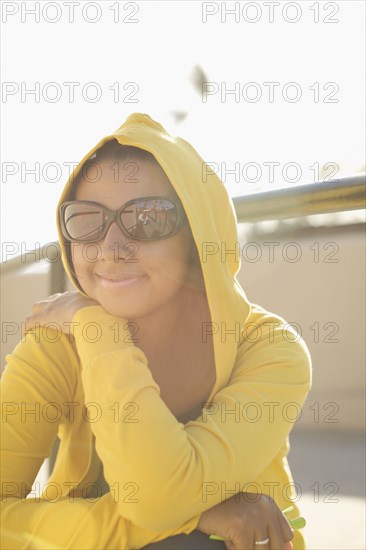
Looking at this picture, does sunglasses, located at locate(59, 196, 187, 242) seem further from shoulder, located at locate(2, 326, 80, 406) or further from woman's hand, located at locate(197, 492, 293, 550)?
woman's hand, located at locate(197, 492, 293, 550)

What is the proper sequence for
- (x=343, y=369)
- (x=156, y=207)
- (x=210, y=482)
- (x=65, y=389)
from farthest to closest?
(x=343, y=369), (x=65, y=389), (x=156, y=207), (x=210, y=482)

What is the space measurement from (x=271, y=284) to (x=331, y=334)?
541 millimetres

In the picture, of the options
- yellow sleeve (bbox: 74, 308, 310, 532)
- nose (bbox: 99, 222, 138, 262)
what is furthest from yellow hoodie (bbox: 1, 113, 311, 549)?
nose (bbox: 99, 222, 138, 262)

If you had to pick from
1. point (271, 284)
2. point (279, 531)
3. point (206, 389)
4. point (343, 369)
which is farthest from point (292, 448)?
point (279, 531)

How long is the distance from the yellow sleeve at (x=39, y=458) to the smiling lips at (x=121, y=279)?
0.22 meters

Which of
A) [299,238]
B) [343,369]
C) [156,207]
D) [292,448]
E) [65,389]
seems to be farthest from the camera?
[299,238]

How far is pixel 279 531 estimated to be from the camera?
3.90 ft

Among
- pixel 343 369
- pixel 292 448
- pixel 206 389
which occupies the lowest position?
pixel 292 448

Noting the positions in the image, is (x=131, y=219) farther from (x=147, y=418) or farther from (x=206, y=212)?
(x=147, y=418)

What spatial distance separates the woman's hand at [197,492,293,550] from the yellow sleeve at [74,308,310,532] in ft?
0.08

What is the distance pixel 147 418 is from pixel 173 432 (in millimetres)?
58

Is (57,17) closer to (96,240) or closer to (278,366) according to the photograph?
(96,240)

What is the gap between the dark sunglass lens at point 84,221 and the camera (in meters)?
1.41

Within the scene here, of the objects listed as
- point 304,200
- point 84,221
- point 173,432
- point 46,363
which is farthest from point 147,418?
point 304,200
